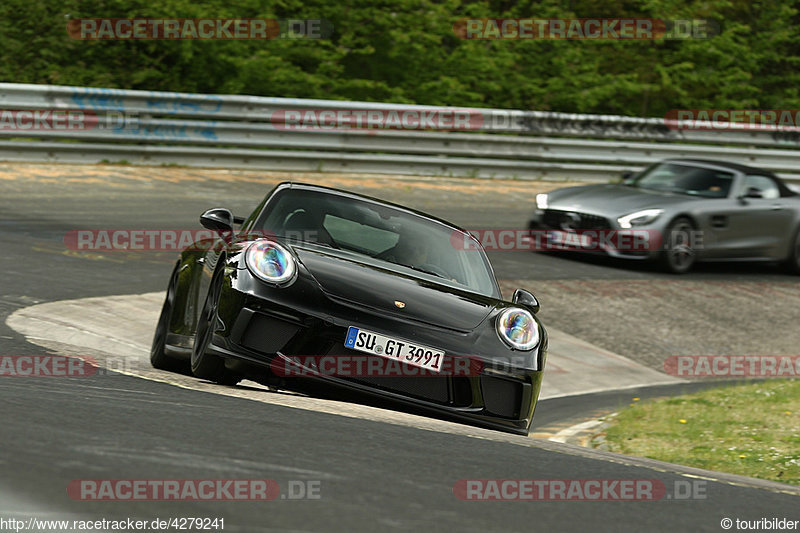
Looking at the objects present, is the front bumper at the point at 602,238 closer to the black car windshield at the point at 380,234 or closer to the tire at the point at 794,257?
the tire at the point at 794,257

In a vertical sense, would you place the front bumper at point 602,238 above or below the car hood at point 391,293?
below

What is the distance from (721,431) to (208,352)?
4.03m

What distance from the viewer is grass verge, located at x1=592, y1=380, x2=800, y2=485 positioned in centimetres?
706

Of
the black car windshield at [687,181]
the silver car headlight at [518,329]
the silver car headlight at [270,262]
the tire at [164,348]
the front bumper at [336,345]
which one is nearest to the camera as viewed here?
the front bumper at [336,345]

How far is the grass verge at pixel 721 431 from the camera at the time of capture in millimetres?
7059

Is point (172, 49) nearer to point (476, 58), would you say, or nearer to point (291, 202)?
point (476, 58)

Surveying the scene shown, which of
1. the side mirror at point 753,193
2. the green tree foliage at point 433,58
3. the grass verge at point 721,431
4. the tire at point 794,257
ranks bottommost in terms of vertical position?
the grass verge at point 721,431

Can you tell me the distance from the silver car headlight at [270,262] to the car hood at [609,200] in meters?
8.26

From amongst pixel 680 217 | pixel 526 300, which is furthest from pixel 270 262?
pixel 680 217

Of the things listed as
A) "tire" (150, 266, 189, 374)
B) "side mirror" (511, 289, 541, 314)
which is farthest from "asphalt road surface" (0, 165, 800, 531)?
"side mirror" (511, 289, 541, 314)

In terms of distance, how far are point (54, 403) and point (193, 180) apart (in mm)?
11773

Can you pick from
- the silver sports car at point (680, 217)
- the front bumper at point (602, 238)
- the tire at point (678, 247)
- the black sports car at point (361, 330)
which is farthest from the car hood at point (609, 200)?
the black sports car at point (361, 330)

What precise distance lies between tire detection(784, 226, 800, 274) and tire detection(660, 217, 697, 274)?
192 centimetres

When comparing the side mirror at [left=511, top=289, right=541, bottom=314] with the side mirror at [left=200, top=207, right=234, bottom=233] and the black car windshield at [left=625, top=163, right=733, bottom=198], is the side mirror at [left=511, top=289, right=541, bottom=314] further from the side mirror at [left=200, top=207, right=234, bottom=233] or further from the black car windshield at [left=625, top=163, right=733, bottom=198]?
the black car windshield at [left=625, top=163, right=733, bottom=198]
